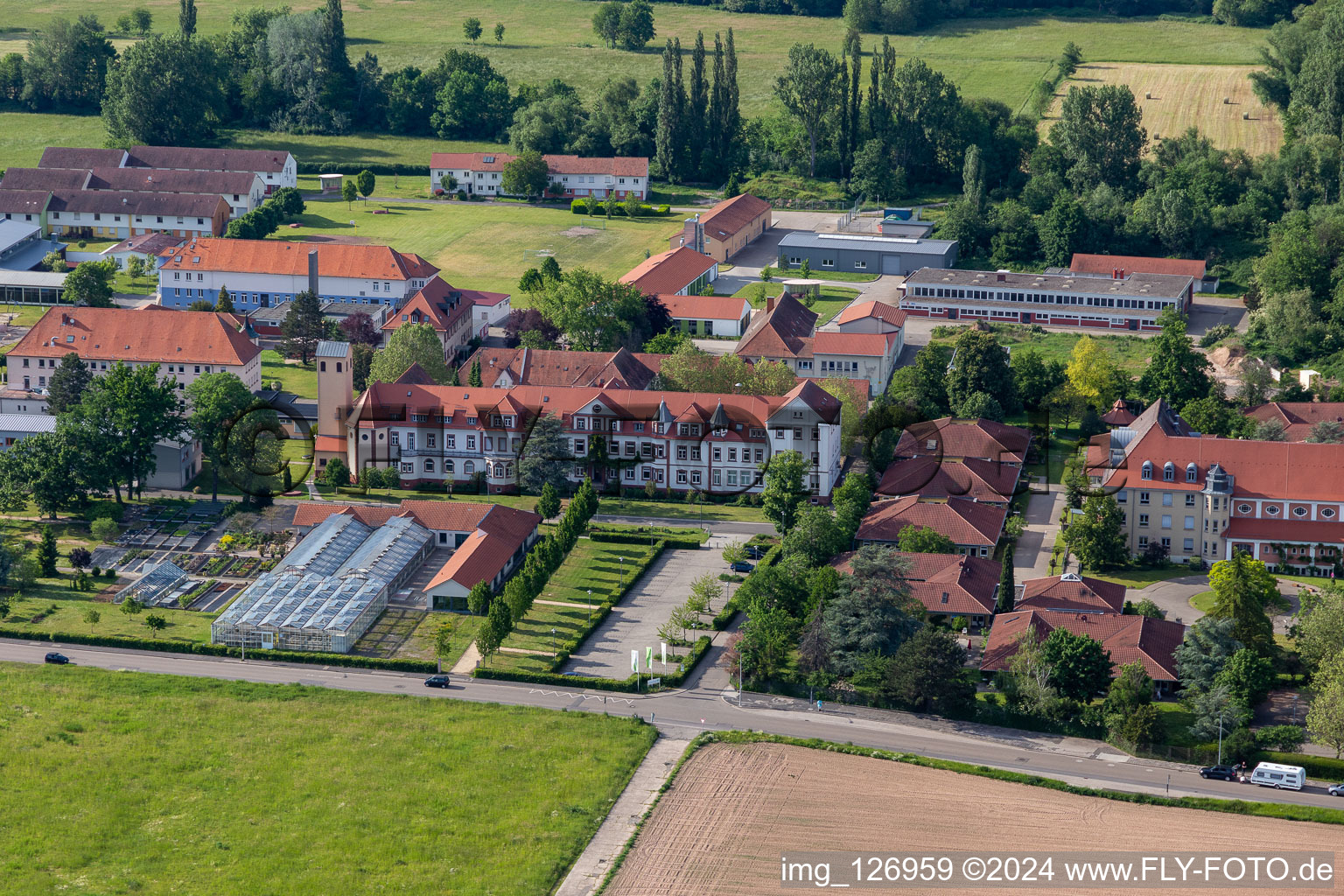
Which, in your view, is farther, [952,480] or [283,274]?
[283,274]

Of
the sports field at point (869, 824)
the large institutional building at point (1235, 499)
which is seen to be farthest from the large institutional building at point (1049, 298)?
the sports field at point (869, 824)

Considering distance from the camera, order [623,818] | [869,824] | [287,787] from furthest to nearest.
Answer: [287,787] → [623,818] → [869,824]

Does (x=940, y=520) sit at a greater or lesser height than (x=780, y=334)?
lesser

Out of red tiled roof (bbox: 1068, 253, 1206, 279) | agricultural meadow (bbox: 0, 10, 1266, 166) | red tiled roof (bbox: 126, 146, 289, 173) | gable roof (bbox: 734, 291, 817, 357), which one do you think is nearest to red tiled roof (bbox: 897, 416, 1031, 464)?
gable roof (bbox: 734, 291, 817, 357)

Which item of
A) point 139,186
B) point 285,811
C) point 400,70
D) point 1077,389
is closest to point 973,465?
point 1077,389

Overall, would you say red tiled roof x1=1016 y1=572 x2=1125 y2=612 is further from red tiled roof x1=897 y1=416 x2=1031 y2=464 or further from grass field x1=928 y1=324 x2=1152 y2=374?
grass field x1=928 y1=324 x2=1152 y2=374

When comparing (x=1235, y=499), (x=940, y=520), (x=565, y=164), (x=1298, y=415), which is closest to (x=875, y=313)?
(x=1298, y=415)

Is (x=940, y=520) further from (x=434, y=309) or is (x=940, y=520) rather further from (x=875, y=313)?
(x=434, y=309)

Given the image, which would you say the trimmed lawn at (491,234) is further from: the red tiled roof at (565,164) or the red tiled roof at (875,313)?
the red tiled roof at (875,313)
